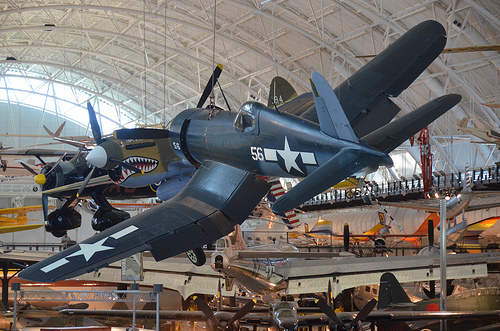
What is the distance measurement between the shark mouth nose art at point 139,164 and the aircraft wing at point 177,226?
2048 millimetres

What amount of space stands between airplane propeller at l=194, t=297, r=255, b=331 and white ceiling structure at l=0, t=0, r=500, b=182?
13007 mm

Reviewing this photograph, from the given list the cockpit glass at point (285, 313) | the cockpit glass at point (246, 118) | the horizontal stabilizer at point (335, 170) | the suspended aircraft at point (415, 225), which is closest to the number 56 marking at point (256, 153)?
the cockpit glass at point (246, 118)

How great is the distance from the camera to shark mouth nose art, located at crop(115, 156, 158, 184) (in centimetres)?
794

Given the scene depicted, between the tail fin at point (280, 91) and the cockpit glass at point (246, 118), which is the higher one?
the tail fin at point (280, 91)

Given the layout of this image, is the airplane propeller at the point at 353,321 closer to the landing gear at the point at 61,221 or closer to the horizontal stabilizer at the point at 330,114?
the landing gear at the point at 61,221

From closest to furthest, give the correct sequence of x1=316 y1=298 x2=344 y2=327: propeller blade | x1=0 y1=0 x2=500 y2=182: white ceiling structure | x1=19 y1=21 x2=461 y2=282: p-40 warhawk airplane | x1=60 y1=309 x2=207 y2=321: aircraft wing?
1. x1=19 y1=21 x2=461 y2=282: p-40 warhawk airplane
2. x1=316 y1=298 x2=344 y2=327: propeller blade
3. x1=60 y1=309 x2=207 y2=321: aircraft wing
4. x1=0 y1=0 x2=500 y2=182: white ceiling structure

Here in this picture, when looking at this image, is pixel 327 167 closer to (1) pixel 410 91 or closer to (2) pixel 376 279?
(2) pixel 376 279

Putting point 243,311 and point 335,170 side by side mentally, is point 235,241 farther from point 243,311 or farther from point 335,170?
point 335,170

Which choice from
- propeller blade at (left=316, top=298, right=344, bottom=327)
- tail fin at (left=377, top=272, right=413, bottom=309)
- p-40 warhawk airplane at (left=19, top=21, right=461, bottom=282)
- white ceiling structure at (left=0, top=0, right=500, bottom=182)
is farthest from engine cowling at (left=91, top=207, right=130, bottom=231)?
white ceiling structure at (left=0, top=0, right=500, bottom=182)

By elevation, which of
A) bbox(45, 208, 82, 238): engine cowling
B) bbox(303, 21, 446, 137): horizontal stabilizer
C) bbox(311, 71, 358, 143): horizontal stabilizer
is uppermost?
bbox(303, 21, 446, 137): horizontal stabilizer

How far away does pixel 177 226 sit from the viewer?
17.3ft

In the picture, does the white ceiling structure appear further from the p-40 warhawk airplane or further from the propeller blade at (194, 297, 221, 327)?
the p-40 warhawk airplane

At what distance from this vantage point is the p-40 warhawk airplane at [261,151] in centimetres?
479

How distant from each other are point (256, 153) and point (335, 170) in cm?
128
